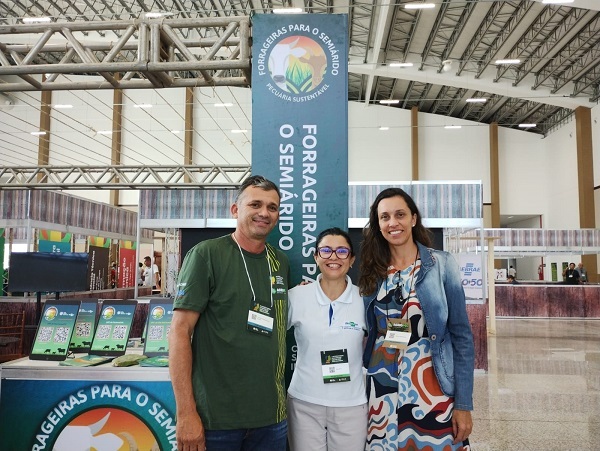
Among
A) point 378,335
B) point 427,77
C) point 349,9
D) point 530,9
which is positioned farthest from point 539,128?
point 378,335

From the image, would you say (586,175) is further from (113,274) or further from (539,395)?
(113,274)

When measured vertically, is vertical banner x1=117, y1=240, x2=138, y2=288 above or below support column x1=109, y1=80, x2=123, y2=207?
below

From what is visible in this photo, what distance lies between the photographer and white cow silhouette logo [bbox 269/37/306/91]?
2451mm

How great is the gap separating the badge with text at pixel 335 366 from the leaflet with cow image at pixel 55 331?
5.07 feet

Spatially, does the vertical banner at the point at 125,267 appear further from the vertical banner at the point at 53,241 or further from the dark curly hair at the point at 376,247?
the dark curly hair at the point at 376,247

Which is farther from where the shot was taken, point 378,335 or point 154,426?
point 154,426

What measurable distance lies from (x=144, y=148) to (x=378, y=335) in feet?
61.3

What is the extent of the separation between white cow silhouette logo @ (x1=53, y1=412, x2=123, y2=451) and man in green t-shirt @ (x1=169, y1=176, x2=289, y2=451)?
103cm

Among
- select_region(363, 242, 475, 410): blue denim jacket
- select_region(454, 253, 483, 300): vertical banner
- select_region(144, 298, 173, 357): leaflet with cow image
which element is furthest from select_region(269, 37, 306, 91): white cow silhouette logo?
select_region(454, 253, 483, 300): vertical banner

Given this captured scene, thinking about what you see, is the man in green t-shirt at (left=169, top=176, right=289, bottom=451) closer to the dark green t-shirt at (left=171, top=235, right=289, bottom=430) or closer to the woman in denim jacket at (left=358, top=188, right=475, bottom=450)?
the dark green t-shirt at (left=171, top=235, right=289, bottom=430)

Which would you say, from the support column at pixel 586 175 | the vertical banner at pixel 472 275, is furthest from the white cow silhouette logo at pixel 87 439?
the support column at pixel 586 175

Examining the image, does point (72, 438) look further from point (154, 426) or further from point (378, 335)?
point (378, 335)

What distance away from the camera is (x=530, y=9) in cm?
1185

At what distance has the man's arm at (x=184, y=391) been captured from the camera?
1582 mm
